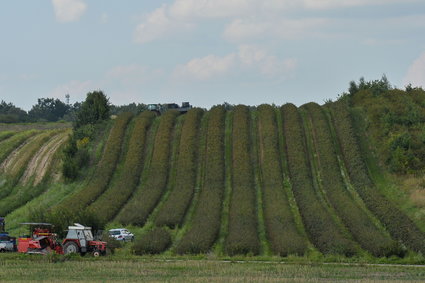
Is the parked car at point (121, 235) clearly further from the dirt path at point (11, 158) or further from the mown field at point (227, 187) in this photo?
the dirt path at point (11, 158)

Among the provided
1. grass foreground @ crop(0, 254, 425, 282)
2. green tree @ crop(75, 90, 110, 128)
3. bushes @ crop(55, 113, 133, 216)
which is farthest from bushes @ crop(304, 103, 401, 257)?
green tree @ crop(75, 90, 110, 128)

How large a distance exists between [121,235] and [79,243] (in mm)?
9541

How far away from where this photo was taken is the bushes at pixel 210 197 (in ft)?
175

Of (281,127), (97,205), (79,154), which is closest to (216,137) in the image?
(281,127)

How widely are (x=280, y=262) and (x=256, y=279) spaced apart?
33.7ft

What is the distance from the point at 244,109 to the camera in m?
96.1

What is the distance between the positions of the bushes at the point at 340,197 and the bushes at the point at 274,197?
4396 millimetres

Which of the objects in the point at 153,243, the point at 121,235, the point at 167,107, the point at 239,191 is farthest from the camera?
the point at 167,107

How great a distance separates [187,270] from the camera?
133 ft

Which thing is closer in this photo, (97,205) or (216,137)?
(97,205)

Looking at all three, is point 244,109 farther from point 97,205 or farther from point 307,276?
point 307,276

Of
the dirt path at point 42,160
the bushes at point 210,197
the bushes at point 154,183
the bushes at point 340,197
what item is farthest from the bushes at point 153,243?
the dirt path at point 42,160

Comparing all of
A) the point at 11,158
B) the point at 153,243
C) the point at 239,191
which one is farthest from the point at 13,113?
the point at 153,243

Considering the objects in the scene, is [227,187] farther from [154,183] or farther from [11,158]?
[11,158]
